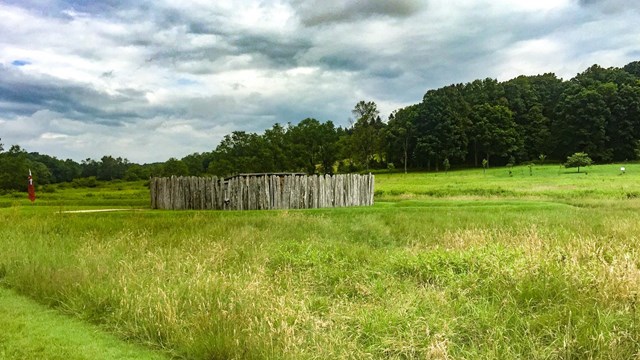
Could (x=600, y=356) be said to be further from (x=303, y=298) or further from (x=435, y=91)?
(x=435, y=91)

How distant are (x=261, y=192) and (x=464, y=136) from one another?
171 feet

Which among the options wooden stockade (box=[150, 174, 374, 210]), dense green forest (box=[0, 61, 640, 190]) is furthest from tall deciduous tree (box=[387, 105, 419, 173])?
wooden stockade (box=[150, 174, 374, 210])

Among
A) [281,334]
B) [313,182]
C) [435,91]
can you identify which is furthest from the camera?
[435,91]

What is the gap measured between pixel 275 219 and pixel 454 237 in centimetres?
623

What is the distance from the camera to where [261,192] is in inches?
890

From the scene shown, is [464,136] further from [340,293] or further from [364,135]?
[340,293]

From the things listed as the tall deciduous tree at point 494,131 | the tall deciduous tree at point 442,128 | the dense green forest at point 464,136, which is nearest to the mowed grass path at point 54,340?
the dense green forest at point 464,136

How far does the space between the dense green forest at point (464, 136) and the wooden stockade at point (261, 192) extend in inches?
1365

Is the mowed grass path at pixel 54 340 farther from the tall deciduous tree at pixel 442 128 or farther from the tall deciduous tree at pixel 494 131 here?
the tall deciduous tree at pixel 494 131

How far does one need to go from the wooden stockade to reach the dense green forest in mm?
34675

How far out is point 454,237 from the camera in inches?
447

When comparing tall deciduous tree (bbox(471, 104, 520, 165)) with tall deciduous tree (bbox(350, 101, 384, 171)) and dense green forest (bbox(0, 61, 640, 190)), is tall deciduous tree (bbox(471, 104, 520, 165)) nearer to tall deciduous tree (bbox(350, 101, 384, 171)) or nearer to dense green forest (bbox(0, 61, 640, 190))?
dense green forest (bbox(0, 61, 640, 190))

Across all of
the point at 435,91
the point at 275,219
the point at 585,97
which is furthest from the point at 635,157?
the point at 275,219

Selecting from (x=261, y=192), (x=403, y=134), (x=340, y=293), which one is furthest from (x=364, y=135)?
(x=340, y=293)
